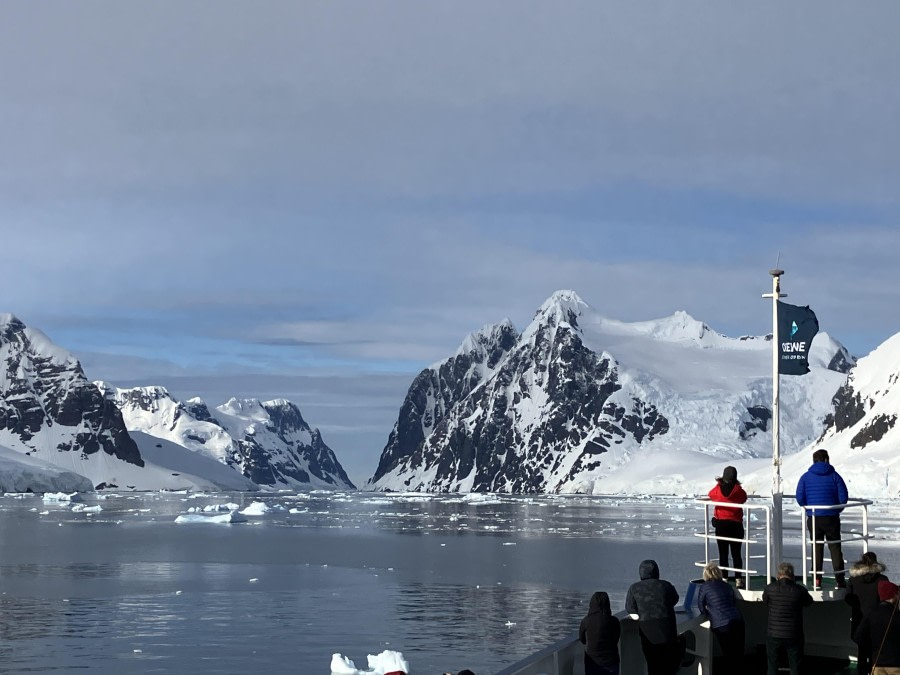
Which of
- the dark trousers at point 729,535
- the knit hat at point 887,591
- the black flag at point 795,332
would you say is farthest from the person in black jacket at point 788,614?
the black flag at point 795,332

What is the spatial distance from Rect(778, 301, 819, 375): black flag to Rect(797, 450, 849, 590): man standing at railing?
6.41ft

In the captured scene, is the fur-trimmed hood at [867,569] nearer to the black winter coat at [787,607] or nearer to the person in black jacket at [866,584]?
the person in black jacket at [866,584]

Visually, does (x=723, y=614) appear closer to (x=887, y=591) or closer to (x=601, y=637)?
(x=887, y=591)

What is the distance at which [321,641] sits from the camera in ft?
107

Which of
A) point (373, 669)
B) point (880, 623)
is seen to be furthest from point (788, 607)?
point (373, 669)

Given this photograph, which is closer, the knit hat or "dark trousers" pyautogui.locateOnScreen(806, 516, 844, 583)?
the knit hat

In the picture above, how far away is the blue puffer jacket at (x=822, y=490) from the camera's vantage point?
19406mm

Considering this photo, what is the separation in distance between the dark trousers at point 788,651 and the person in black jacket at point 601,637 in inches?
113

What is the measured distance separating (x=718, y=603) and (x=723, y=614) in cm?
18

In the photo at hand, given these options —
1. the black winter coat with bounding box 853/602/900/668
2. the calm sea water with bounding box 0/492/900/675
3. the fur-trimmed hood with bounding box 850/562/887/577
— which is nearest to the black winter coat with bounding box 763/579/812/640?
the fur-trimmed hood with bounding box 850/562/887/577

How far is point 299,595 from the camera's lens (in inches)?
1743

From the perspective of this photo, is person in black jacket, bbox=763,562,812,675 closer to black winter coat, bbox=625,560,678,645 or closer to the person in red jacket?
black winter coat, bbox=625,560,678,645

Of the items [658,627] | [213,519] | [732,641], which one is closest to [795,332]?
[732,641]

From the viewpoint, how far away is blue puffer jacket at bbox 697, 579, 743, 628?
16.7 m
